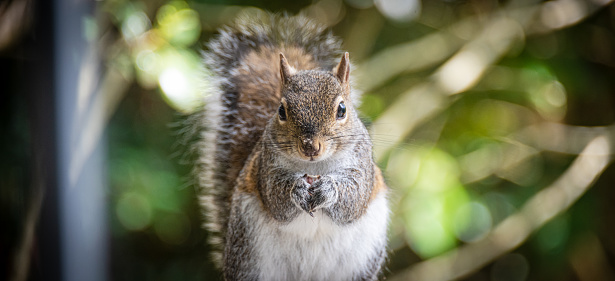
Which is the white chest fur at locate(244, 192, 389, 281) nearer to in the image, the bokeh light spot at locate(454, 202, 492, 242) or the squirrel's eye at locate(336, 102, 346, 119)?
the squirrel's eye at locate(336, 102, 346, 119)

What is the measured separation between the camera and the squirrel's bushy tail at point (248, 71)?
2.75ft

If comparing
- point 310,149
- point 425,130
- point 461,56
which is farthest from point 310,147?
point 461,56

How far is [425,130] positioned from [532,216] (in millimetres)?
466

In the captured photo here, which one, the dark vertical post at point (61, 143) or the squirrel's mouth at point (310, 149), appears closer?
the squirrel's mouth at point (310, 149)

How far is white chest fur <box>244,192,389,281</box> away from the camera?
71 centimetres

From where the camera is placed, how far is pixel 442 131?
5.00ft

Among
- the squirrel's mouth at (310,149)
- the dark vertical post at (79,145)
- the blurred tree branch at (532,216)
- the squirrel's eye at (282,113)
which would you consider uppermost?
the squirrel's eye at (282,113)

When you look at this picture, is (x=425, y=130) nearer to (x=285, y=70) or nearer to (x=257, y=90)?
(x=257, y=90)

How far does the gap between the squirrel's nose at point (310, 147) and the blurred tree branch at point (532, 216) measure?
1.07 m

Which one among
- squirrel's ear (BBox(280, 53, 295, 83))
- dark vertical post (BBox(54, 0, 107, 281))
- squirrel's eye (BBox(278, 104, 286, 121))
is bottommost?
dark vertical post (BBox(54, 0, 107, 281))

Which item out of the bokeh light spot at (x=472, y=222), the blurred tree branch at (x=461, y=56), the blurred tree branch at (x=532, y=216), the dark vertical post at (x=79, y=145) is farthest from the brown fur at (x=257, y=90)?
the blurred tree branch at (x=532, y=216)

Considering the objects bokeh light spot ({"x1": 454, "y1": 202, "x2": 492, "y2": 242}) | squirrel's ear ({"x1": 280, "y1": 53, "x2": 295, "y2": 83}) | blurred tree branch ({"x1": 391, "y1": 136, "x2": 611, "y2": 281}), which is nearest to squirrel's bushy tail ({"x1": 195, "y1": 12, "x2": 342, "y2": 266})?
squirrel's ear ({"x1": 280, "y1": 53, "x2": 295, "y2": 83})

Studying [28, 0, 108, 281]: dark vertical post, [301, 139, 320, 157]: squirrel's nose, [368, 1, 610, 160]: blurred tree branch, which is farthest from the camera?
[368, 1, 610, 160]: blurred tree branch

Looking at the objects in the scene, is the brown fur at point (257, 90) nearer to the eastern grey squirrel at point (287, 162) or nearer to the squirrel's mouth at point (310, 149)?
the eastern grey squirrel at point (287, 162)
